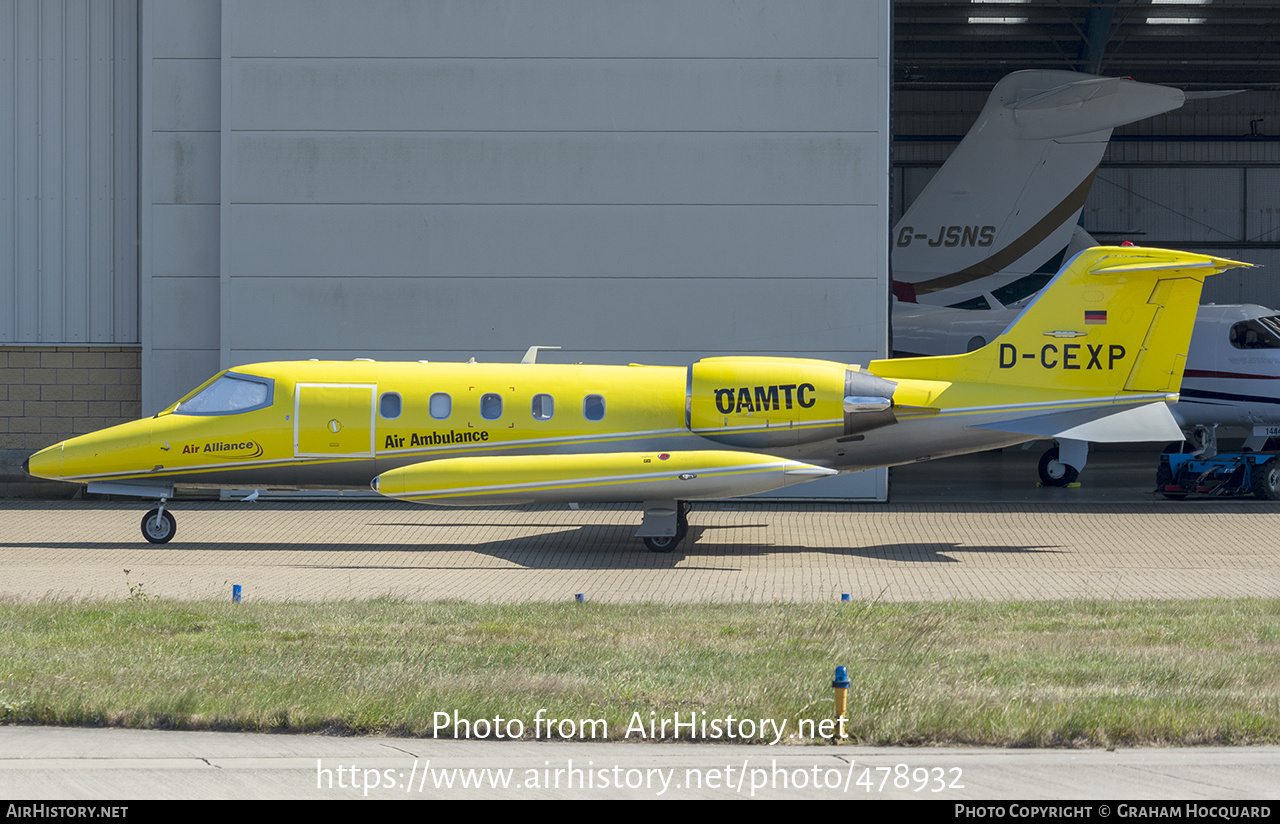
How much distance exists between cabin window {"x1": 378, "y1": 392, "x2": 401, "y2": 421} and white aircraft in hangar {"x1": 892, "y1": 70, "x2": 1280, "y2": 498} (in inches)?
571

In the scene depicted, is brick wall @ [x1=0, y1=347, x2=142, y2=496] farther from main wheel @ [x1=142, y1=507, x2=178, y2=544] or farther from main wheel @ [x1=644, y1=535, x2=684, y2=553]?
main wheel @ [x1=644, y1=535, x2=684, y2=553]

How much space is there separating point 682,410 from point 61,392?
43.4ft

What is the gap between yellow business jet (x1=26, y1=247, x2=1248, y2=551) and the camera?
16.6 metres

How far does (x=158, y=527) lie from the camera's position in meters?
17.4

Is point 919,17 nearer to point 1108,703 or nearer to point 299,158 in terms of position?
point 299,158

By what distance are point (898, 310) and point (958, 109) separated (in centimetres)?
1360

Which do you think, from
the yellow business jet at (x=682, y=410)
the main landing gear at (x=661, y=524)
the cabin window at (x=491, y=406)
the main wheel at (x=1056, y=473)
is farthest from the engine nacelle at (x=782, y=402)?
the main wheel at (x=1056, y=473)

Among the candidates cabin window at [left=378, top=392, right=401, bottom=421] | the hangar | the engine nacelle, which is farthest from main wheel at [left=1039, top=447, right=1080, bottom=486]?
cabin window at [left=378, top=392, right=401, bottom=421]

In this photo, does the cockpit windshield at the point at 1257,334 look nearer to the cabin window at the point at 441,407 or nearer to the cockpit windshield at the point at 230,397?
the cabin window at the point at 441,407

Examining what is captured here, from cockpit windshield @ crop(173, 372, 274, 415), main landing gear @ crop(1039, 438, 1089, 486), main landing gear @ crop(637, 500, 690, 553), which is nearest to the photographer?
main landing gear @ crop(637, 500, 690, 553)

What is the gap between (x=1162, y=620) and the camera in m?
10.9

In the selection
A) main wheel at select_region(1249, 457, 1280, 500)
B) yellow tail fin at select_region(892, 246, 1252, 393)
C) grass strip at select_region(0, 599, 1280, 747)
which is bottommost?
grass strip at select_region(0, 599, 1280, 747)

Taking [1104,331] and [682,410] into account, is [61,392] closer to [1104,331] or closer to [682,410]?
[682,410]
